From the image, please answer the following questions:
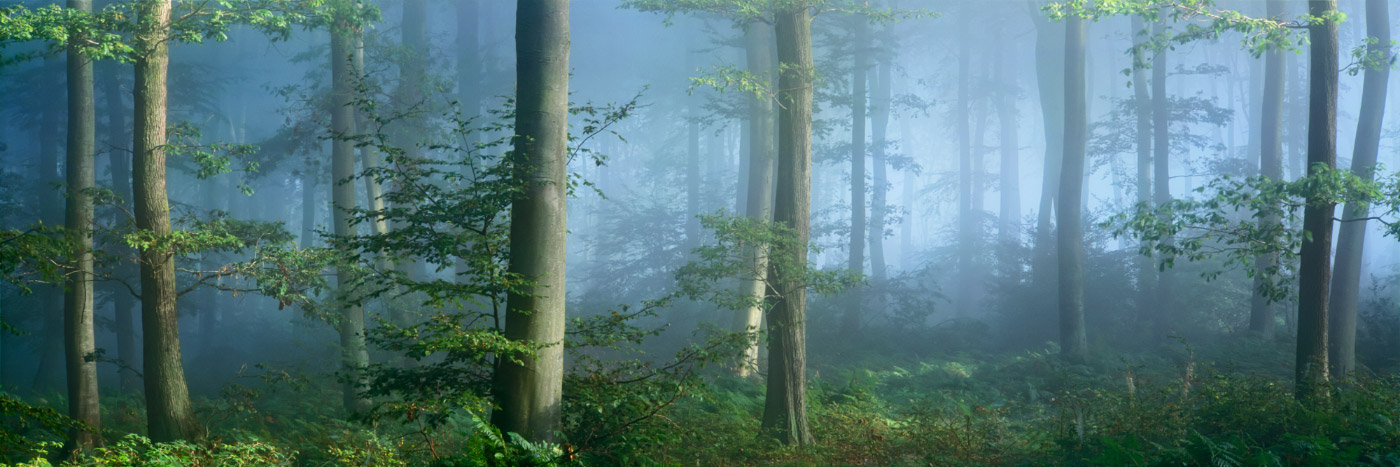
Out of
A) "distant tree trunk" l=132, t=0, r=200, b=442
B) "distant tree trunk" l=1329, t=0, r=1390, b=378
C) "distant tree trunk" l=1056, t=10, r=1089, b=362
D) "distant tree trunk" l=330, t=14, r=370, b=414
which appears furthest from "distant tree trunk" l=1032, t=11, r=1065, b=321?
"distant tree trunk" l=132, t=0, r=200, b=442

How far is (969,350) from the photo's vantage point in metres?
19.1

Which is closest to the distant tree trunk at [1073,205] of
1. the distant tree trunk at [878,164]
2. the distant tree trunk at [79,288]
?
the distant tree trunk at [878,164]

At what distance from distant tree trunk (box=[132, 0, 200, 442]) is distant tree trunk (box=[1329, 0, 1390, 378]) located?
55.1ft

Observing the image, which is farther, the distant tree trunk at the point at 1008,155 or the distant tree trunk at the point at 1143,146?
the distant tree trunk at the point at 1008,155

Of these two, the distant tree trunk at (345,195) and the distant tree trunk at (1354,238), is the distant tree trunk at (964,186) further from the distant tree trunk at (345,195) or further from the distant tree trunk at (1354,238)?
the distant tree trunk at (345,195)

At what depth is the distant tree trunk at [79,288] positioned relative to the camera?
1027cm

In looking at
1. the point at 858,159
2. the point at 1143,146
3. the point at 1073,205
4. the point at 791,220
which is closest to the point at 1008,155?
the point at 1143,146

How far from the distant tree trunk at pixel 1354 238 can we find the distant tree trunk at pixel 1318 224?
102 inches

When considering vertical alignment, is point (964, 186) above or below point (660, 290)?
above

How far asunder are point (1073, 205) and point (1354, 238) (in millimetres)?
5110

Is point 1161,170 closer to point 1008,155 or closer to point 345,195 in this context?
point 1008,155

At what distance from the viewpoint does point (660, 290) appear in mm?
24234

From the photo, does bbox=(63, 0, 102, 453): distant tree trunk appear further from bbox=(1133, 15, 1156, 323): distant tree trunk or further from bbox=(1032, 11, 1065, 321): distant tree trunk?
bbox=(1032, 11, 1065, 321): distant tree trunk

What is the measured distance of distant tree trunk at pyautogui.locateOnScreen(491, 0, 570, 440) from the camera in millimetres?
6594
